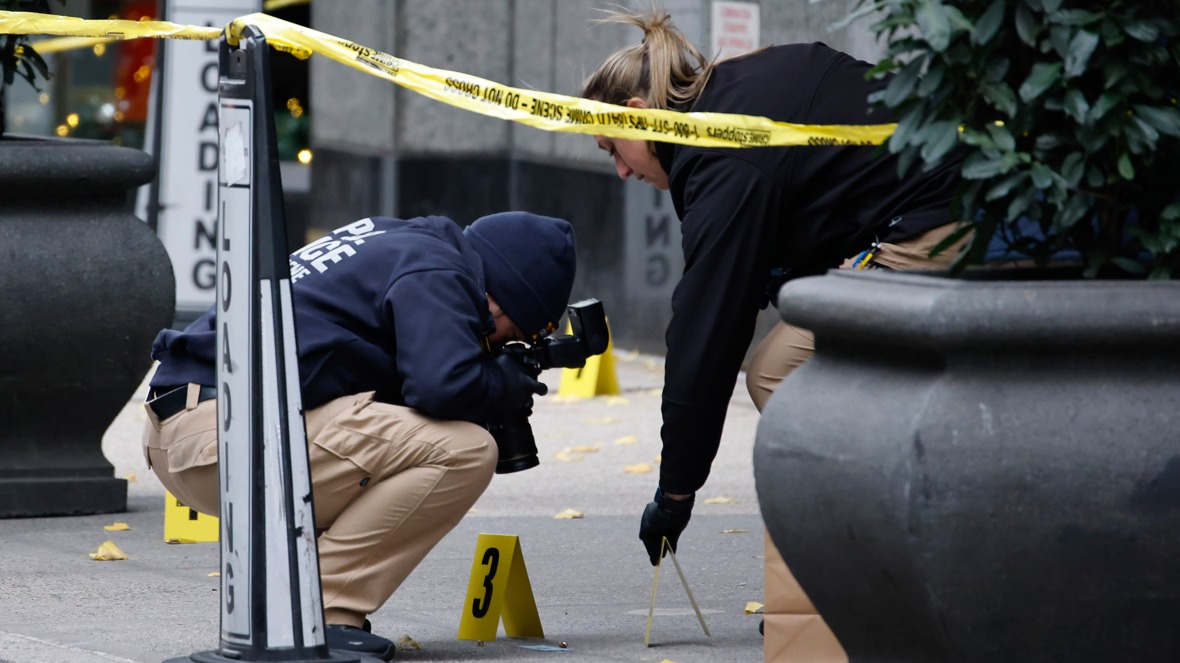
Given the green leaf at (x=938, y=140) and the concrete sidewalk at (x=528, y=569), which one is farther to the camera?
the concrete sidewalk at (x=528, y=569)

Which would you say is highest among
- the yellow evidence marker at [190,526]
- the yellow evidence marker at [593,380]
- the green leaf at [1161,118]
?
the green leaf at [1161,118]

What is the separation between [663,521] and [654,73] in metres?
1.01

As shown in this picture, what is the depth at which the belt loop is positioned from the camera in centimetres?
422

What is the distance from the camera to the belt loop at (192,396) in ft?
13.9

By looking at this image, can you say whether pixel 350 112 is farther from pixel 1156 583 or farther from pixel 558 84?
pixel 1156 583

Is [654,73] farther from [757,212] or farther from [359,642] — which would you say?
[359,642]

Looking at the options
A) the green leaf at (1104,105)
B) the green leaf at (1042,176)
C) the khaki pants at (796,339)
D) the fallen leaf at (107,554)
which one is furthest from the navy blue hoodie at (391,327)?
the green leaf at (1104,105)

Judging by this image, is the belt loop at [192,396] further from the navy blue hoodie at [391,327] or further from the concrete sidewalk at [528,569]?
the concrete sidewalk at [528,569]

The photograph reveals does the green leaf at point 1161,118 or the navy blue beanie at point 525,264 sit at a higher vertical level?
the green leaf at point 1161,118

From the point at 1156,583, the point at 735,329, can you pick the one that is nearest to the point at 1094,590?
the point at 1156,583

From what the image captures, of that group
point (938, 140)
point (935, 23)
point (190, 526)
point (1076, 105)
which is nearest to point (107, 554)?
point (190, 526)

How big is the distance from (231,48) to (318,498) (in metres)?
1.07

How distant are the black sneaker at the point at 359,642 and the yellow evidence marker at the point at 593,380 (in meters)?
5.75

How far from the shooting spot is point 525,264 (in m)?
4.31
